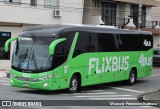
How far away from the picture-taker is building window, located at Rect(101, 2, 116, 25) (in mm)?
46875

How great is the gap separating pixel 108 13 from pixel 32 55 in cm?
2948

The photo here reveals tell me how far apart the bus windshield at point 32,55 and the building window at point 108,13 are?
27.6 metres

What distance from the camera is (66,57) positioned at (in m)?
19.2

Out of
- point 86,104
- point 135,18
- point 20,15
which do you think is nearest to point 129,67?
point 86,104

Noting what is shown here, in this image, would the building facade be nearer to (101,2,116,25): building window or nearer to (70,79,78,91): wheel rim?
(101,2,116,25): building window

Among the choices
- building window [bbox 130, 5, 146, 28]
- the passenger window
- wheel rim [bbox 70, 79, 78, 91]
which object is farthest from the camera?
building window [bbox 130, 5, 146, 28]

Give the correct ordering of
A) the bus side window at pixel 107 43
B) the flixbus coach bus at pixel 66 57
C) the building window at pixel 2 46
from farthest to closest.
Answer: the building window at pixel 2 46, the bus side window at pixel 107 43, the flixbus coach bus at pixel 66 57

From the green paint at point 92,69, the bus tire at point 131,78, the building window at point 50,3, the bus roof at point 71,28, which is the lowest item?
the bus tire at point 131,78

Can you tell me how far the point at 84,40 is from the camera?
2050 cm

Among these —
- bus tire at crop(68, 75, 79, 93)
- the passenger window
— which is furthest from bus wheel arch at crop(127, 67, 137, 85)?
bus tire at crop(68, 75, 79, 93)

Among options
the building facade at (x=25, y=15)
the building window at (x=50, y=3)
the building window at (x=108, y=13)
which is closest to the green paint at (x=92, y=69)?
the building facade at (x=25, y=15)

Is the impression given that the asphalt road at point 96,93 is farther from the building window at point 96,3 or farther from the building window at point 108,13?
the building window at point 108,13

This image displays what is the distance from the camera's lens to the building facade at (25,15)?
117 feet

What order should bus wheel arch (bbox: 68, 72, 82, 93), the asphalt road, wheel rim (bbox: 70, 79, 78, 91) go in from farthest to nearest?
wheel rim (bbox: 70, 79, 78, 91) → bus wheel arch (bbox: 68, 72, 82, 93) → the asphalt road
